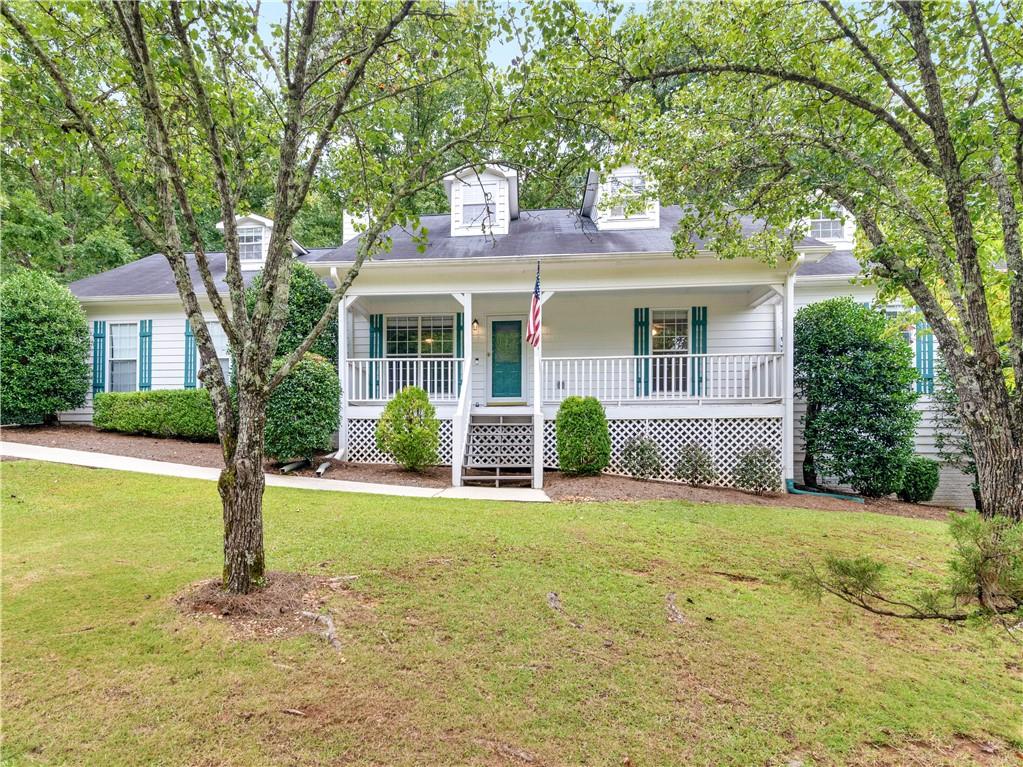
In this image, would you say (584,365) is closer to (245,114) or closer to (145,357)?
(245,114)

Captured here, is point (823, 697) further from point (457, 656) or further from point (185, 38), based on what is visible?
point (185, 38)

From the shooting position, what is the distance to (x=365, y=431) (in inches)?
374

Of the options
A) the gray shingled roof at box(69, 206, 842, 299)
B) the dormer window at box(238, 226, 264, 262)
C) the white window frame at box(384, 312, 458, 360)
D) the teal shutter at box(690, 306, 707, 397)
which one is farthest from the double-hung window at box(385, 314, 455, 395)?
the teal shutter at box(690, 306, 707, 397)

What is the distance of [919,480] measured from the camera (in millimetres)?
8867

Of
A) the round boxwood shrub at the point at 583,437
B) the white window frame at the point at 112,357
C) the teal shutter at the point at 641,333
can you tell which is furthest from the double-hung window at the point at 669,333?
the white window frame at the point at 112,357

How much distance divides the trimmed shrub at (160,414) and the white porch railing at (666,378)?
7.05 meters

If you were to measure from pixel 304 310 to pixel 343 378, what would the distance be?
1.68 meters

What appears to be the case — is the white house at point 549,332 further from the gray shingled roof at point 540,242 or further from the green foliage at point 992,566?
the green foliage at point 992,566

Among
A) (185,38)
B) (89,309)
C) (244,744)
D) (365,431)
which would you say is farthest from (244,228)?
(244,744)

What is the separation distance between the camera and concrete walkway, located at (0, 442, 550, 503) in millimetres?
7145

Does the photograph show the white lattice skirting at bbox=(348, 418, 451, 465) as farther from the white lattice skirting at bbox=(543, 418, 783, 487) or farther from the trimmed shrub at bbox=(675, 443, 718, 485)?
the trimmed shrub at bbox=(675, 443, 718, 485)

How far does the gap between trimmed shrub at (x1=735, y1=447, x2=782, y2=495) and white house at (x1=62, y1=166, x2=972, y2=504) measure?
0.49 meters

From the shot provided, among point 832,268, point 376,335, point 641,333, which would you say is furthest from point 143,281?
point 832,268

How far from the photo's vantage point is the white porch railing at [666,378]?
8.90m
